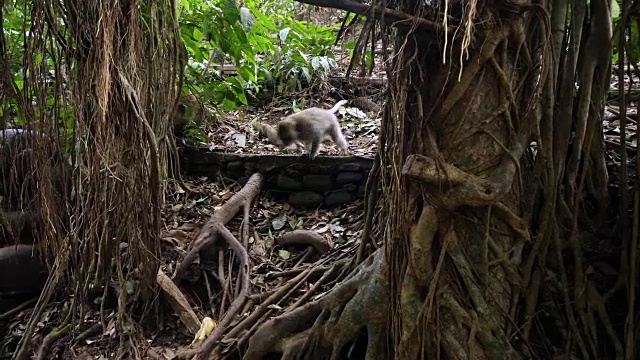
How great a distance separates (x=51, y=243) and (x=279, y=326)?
1.36 meters

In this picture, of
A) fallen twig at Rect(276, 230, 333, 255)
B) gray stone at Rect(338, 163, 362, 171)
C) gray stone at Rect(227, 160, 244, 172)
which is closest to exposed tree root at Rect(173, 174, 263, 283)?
gray stone at Rect(227, 160, 244, 172)

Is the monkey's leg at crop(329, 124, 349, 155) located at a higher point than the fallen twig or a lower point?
higher

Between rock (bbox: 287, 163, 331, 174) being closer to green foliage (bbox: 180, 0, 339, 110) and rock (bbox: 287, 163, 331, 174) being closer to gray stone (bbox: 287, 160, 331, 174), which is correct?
gray stone (bbox: 287, 160, 331, 174)

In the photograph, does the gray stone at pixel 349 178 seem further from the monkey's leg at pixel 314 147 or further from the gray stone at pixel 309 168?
the monkey's leg at pixel 314 147

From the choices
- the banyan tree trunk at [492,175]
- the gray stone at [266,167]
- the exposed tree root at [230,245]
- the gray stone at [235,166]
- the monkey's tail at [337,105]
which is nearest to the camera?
the banyan tree trunk at [492,175]

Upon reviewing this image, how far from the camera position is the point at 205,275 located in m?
4.18

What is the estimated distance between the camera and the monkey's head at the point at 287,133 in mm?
4902

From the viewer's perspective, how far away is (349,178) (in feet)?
15.2

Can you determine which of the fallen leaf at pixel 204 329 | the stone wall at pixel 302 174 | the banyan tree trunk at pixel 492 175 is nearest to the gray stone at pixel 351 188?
the stone wall at pixel 302 174

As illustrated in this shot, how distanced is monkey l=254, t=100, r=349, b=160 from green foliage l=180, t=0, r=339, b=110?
46 cm

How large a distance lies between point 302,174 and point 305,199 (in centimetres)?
24

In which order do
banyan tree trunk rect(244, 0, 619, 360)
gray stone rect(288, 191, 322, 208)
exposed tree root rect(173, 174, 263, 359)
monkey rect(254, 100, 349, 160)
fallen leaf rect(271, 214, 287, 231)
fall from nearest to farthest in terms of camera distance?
banyan tree trunk rect(244, 0, 619, 360) < exposed tree root rect(173, 174, 263, 359) < fallen leaf rect(271, 214, 287, 231) < gray stone rect(288, 191, 322, 208) < monkey rect(254, 100, 349, 160)

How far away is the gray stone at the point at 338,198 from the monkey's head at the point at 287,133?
0.64 meters

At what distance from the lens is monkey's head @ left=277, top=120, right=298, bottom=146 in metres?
4.90
